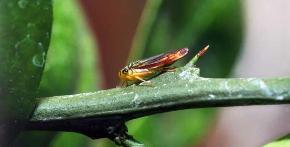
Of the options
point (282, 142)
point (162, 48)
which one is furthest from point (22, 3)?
point (162, 48)

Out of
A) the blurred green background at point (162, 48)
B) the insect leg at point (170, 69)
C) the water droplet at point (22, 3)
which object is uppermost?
the water droplet at point (22, 3)

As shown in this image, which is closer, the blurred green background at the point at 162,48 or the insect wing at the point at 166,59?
the insect wing at the point at 166,59

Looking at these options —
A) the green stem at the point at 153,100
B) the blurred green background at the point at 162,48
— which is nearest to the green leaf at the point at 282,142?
the green stem at the point at 153,100

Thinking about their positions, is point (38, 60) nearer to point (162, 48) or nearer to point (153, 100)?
point (153, 100)

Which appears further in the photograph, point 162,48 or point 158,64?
point 162,48

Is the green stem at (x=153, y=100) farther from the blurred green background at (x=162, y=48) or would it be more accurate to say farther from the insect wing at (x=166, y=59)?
the blurred green background at (x=162, y=48)

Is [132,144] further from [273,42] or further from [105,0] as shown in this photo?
[273,42]

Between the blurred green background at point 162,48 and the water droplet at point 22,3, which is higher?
the water droplet at point 22,3
